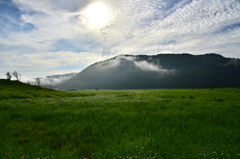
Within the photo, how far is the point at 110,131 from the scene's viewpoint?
659 cm

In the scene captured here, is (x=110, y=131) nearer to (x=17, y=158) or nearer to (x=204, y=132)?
(x=17, y=158)

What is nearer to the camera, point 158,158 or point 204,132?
point 158,158

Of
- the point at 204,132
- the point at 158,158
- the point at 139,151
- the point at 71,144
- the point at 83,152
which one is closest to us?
the point at 158,158

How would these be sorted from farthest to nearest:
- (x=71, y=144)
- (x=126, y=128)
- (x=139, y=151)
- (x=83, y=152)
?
(x=126, y=128) → (x=71, y=144) → (x=83, y=152) → (x=139, y=151)

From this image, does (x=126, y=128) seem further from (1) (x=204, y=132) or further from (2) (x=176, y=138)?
(1) (x=204, y=132)

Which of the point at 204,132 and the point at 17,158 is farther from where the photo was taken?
the point at 204,132

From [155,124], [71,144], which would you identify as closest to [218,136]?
[155,124]

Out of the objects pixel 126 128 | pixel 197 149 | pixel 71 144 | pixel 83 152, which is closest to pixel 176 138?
pixel 197 149

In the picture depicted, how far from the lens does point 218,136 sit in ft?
18.4

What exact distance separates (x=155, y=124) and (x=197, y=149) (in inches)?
116

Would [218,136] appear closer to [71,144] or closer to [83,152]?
[83,152]

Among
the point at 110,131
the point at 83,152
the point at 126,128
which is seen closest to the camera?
the point at 83,152

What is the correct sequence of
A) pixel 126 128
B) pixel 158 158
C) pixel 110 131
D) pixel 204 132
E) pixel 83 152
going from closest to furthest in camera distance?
pixel 158 158 < pixel 83 152 < pixel 204 132 < pixel 110 131 < pixel 126 128

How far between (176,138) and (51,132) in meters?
6.05
